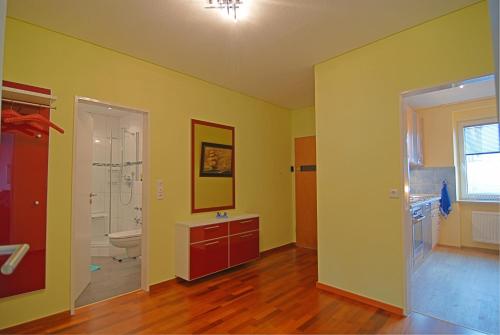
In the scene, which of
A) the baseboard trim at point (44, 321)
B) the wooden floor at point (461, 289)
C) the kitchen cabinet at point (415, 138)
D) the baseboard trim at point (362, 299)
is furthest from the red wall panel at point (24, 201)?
the kitchen cabinet at point (415, 138)

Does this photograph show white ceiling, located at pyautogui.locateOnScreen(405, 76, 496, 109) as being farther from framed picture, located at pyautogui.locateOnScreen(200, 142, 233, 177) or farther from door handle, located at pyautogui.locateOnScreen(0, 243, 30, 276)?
door handle, located at pyautogui.locateOnScreen(0, 243, 30, 276)

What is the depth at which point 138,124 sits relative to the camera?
533 cm

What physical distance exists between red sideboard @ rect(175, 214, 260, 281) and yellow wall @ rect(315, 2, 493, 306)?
3.87 feet

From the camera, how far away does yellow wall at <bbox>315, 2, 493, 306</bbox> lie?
2461 millimetres

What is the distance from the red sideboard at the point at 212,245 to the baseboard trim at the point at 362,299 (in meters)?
1.19

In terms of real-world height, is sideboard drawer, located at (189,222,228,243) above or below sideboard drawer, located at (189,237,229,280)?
above

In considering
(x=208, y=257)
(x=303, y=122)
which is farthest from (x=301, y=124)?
(x=208, y=257)

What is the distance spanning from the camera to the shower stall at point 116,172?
5316 millimetres

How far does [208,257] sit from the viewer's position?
355cm

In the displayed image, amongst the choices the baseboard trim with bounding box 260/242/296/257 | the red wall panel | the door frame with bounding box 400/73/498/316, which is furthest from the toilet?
the door frame with bounding box 400/73/498/316

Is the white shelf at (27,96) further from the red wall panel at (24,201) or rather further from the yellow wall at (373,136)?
the yellow wall at (373,136)

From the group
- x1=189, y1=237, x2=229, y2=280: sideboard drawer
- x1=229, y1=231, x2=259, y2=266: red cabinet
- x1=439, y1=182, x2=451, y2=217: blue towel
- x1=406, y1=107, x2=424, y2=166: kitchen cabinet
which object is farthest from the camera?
x1=439, y1=182, x2=451, y2=217: blue towel

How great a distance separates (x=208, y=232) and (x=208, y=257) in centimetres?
33

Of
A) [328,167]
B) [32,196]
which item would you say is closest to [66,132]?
[32,196]
